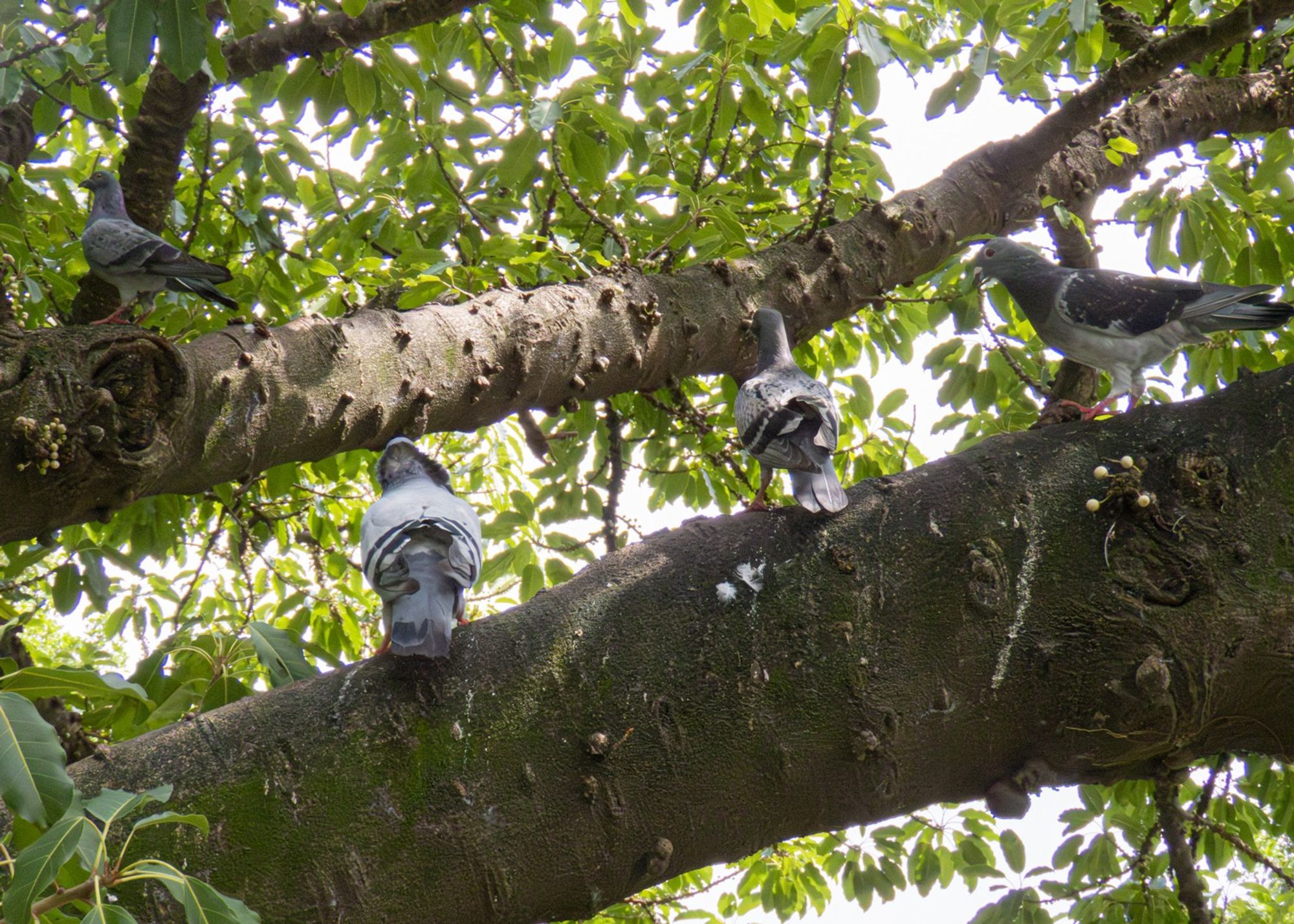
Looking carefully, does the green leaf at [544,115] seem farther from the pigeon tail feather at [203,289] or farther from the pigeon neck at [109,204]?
the pigeon neck at [109,204]

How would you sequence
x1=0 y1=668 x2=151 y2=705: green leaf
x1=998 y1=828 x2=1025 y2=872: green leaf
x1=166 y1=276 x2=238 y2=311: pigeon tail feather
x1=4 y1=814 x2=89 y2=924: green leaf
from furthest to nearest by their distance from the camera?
x1=998 y1=828 x2=1025 y2=872: green leaf
x1=166 y1=276 x2=238 y2=311: pigeon tail feather
x1=0 y1=668 x2=151 y2=705: green leaf
x1=4 y1=814 x2=89 y2=924: green leaf

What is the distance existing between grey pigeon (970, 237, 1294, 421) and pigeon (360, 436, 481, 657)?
194cm

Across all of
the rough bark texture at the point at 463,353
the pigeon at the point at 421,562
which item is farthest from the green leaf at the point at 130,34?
the pigeon at the point at 421,562

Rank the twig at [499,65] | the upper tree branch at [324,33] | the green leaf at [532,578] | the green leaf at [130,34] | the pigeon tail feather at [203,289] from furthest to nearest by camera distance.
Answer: the twig at [499,65] → the pigeon tail feather at [203,289] → the green leaf at [532,578] → the upper tree branch at [324,33] → the green leaf at [130,34]

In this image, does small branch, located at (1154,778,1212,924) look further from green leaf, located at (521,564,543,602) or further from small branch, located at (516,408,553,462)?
small branch, located at (516,408,553,462)

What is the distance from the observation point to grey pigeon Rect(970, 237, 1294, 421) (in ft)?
10.3

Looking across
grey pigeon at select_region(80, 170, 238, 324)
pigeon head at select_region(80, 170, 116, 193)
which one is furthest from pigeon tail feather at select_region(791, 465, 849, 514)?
pigeon head at select_region(80, 170, 116, 193)

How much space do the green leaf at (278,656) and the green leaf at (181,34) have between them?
1196mm

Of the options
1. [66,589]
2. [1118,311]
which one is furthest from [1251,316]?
[66,589]

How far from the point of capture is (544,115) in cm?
Result: 314

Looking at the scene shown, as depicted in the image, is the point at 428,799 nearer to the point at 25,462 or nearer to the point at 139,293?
the point at 25,462

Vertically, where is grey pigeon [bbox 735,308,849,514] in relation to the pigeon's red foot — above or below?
below

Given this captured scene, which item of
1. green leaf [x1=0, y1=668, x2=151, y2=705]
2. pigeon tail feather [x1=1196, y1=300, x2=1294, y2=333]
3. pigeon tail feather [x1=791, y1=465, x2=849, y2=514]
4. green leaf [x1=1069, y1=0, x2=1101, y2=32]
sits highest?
green leaf [x1=1069, y1=0, x2=1101, y2=32]

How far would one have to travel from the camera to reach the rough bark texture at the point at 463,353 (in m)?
2.02
